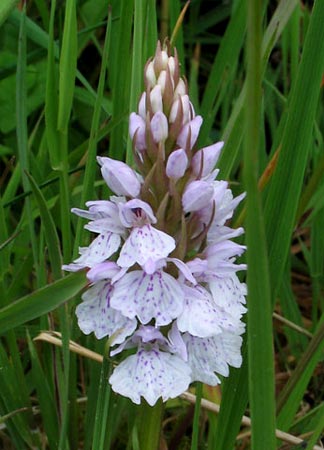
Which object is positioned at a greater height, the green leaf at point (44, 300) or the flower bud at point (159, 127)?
the flower bud at point (159, 127)

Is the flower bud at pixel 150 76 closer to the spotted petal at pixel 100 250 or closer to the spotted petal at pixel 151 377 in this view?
the spotted petal at pixel 100 250

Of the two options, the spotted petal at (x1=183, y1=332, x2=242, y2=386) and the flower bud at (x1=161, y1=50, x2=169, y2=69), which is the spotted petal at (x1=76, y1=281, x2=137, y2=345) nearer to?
the spotted petal at (x1=183, y1=332, x2=242, y2=386)

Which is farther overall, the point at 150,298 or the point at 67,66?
the point at 67,66

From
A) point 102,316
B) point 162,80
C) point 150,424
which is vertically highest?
point 162,80

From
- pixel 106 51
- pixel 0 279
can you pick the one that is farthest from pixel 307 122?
pixel 0 279

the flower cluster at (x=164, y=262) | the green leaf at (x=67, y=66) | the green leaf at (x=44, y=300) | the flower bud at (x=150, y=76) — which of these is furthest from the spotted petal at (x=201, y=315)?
the green leaf at (x=67, y=66)

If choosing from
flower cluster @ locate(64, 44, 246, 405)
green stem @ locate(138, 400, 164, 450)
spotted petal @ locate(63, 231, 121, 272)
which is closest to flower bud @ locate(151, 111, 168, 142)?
flower cluster @ locate(64, 44, 246, 405)

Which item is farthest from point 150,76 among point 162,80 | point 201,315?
point 201,315

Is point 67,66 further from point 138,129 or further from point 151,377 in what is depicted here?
point 151,377
